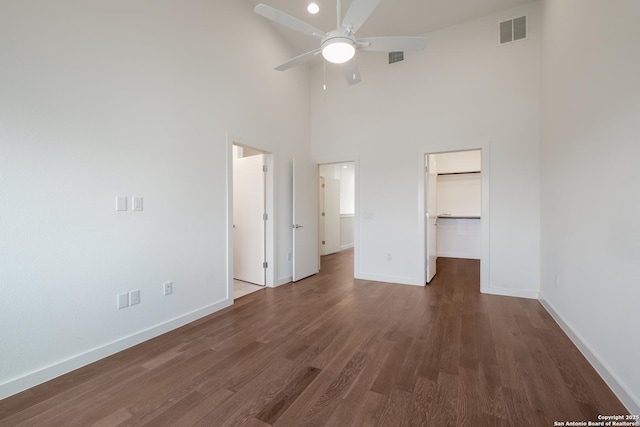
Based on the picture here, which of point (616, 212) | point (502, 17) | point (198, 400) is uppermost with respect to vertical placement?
point (502, 17)

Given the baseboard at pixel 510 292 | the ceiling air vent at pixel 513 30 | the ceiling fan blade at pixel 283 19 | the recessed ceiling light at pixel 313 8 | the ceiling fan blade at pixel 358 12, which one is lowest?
the baseboard at pixel 510 292

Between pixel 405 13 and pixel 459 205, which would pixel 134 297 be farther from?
pixel 459 205

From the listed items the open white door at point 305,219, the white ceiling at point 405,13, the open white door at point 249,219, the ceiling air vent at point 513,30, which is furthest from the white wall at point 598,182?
the open white door at point 249,219

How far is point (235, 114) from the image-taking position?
3373 millimetres

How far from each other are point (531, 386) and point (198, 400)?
2204 mm

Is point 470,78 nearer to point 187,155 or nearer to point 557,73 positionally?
point 557,73

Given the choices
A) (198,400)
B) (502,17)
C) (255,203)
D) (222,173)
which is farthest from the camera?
(255,203)

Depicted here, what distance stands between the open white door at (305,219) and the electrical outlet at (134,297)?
2.33 meters

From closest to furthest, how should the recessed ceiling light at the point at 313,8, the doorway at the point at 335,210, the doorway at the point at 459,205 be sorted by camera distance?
the recessed ceiling light at the point at 313,8 → the doorway at the point at 459,205 → the doorway at the point at 335,210

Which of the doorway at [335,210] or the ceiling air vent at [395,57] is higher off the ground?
the ceiling air vent at [395,57]

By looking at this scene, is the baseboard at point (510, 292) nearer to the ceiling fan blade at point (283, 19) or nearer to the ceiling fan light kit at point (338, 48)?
the ceiling fan light kit at point (338, 48)

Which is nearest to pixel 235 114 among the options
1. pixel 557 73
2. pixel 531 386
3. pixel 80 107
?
pixel 80 107

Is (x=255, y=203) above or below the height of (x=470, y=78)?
below

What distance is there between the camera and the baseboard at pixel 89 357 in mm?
1718
